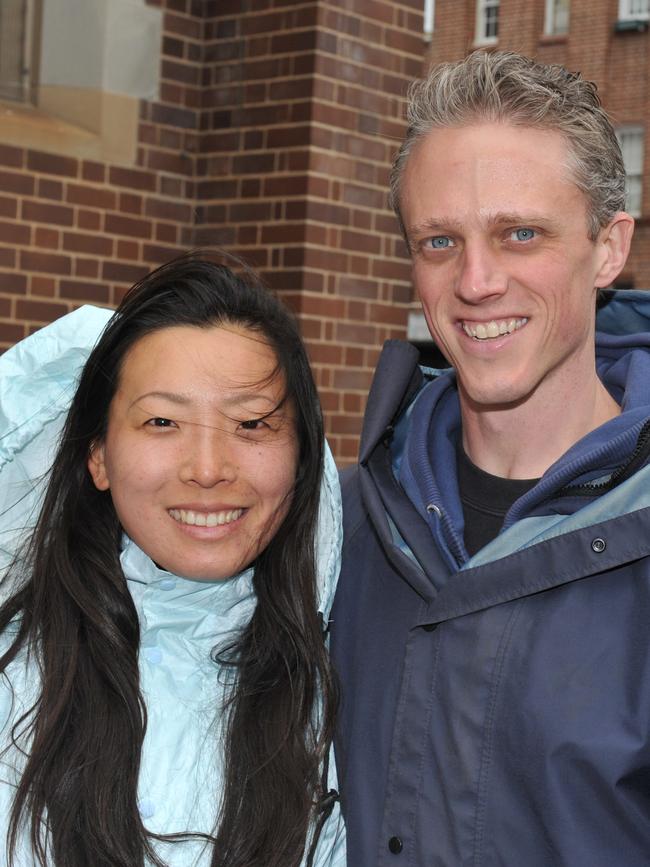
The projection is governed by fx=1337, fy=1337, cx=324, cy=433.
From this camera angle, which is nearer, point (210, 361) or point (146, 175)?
point (210, 361)

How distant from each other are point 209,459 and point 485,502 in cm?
56

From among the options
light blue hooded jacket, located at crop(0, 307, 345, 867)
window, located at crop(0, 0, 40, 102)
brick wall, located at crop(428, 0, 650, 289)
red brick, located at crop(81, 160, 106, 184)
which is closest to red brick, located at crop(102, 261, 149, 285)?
red brick, located at crop(81, 160, 106, 184)

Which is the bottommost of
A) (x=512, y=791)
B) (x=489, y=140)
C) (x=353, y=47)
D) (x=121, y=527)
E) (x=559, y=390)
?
(x=512, y=791)

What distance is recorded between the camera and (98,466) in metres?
2.52

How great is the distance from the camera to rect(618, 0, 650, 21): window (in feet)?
84.1

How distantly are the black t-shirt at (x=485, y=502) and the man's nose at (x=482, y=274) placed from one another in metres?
0.37

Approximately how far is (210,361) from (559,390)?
0.65 metres

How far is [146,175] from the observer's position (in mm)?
5586

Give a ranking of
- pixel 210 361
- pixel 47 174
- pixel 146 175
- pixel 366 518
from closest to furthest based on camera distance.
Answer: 1. pixel 210 361
2. pixel 366 518
3. pixel 47 174
4. pixel 146 175

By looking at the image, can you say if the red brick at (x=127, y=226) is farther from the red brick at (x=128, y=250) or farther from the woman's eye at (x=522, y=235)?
the woman's eye at (x=522, y=235)

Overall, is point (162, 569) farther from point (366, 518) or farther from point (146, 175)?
point (146, 175)

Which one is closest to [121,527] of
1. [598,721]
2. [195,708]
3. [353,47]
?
[195,708]

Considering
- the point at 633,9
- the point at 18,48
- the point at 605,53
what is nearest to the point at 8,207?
the point at 18,48

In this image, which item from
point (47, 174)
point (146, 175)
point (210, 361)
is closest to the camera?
point (210, 361)
